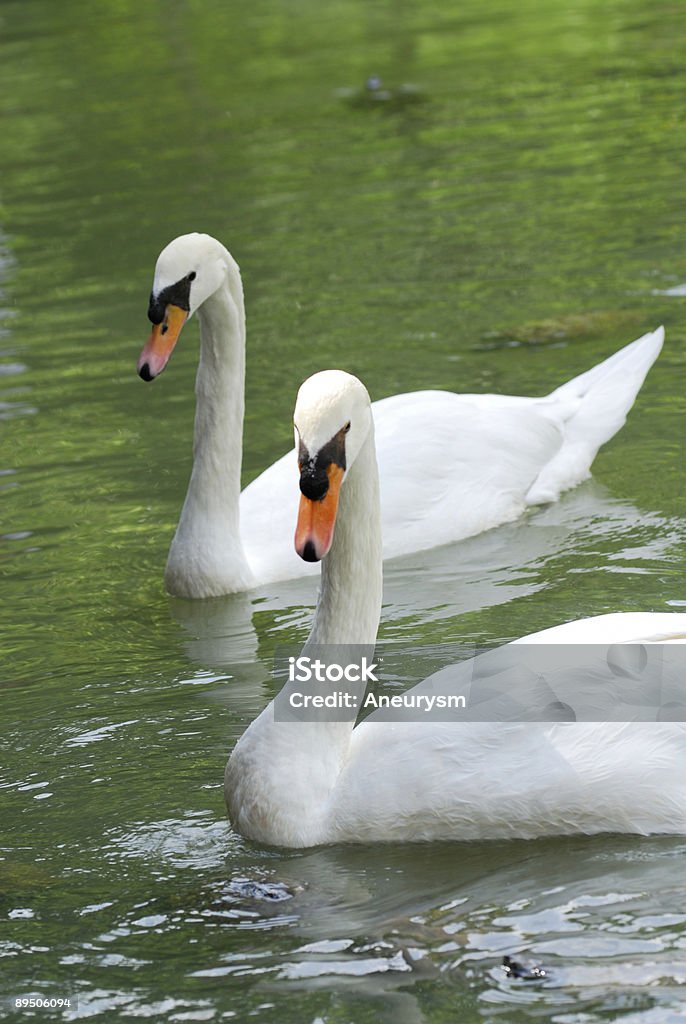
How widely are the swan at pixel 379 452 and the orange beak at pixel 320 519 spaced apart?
244 cm

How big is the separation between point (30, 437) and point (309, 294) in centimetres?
298

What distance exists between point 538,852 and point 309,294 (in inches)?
312

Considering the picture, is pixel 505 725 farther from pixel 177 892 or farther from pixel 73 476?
pixel 73 476

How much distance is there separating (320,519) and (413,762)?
2.67 feet

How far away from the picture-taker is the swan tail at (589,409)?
9.00m

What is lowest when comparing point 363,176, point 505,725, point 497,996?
point 497,996

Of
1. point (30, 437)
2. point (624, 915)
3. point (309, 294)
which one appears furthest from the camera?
point (309, 294)

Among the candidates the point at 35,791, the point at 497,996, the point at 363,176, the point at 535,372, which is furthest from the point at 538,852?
the point at 363,176

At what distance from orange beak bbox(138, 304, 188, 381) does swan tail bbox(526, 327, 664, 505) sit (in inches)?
87.5

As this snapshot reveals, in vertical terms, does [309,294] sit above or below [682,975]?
above

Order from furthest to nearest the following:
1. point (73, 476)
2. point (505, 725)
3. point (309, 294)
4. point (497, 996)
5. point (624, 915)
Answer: point (309, 294) < point (73, 476) < point (505, 725) < point (624, 915) < point (497, 996)

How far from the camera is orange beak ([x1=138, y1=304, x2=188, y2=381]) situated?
7422 millimetres

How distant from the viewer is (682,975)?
180 inches

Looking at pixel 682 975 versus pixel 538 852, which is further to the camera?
pixel 538 852
